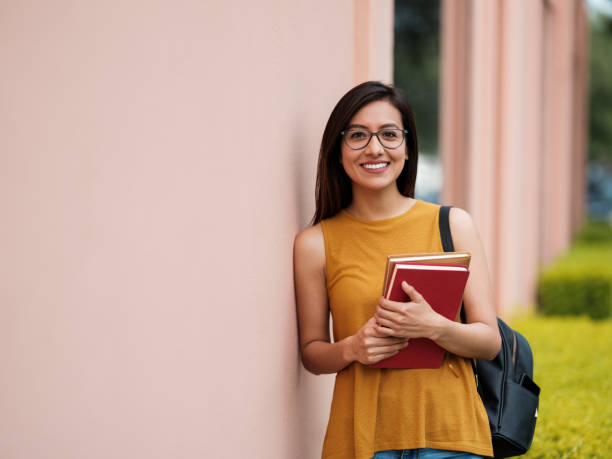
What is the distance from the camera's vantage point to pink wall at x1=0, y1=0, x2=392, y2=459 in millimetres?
1290

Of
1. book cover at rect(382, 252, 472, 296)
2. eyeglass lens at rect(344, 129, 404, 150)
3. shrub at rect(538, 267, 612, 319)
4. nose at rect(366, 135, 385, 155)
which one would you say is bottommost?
shrub at rect(538, 267, 612, 319)

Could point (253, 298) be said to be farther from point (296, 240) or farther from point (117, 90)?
point (117, 90)

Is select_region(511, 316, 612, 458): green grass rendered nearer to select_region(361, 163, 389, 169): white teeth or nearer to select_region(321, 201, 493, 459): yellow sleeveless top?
select_region(321, 201, 493, 459): yellow sleeveless top

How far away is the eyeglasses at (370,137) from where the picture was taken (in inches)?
92.5

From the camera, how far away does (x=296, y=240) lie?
249 centimetres

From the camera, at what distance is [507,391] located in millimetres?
2455

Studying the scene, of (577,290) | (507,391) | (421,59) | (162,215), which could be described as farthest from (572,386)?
(577,290)

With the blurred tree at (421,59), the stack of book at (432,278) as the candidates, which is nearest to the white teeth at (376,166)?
the stack of book at (432,278)

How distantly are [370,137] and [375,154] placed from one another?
62mm

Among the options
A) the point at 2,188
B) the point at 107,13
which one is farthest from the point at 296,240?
the point at 2,188

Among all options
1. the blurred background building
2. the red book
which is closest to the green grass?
the blurred background building

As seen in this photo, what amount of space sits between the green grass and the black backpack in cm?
132

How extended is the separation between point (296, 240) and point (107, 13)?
119 cm

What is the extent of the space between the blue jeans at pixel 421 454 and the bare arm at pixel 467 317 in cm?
30
